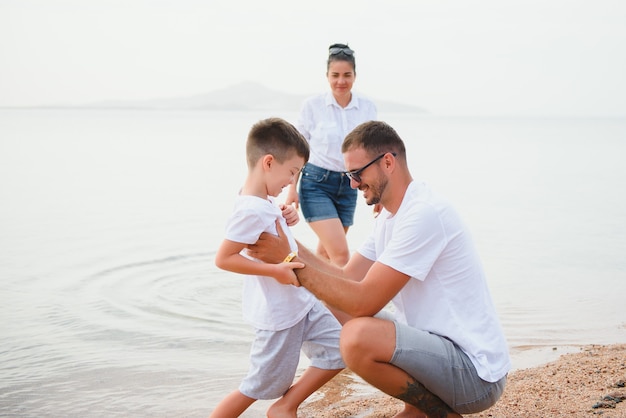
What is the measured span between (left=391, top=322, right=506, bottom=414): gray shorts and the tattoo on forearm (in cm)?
4

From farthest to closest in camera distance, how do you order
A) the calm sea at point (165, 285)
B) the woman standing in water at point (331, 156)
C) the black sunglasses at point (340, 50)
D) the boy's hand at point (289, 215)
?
1. the black sunglasses at point (340, 50)
2. the woman standing in water at point (331, 156)
3. the calm sea at point (165, 285)
4. the boy's hand at point (289, 215)

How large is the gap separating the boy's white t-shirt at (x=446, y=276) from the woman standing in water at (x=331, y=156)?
8.50ft

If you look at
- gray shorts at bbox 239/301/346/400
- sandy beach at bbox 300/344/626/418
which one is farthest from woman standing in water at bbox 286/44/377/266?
gray shorts at bbox 239/301/346/400

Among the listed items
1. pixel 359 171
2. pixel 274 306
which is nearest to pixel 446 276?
pixel 359 171

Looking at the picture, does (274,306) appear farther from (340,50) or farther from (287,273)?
(340,50)

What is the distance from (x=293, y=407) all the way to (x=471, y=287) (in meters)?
1.16

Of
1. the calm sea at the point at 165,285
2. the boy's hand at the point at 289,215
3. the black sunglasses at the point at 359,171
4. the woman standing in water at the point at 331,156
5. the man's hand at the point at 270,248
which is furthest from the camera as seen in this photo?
the woman standing in water at the point at 331,156

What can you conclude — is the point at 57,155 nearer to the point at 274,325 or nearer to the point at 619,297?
the point at 619,297

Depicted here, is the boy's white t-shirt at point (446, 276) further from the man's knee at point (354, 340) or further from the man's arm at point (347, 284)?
the man's knee at point (354, 340)

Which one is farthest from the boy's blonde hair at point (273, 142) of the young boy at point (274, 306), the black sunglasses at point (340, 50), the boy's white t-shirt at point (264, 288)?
the black sunglasses at point (340, 50)

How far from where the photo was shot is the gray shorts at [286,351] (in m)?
3.81

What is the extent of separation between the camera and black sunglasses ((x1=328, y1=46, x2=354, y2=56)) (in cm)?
647

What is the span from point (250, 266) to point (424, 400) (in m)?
1.08

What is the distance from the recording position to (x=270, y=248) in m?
3.68
